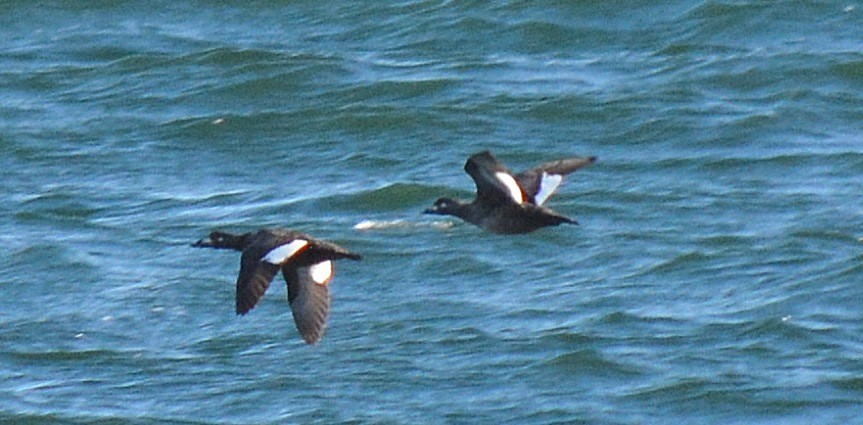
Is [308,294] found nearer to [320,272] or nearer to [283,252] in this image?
[320,272]

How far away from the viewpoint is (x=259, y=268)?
9.82 m

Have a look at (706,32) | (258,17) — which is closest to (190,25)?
(258,17)

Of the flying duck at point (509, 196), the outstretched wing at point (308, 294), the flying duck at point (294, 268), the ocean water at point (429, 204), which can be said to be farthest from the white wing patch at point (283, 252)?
the ocean water at point (429, 204)

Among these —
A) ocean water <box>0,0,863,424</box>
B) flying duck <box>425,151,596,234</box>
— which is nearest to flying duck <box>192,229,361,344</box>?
flying duck <box>425,151,596,234</box>

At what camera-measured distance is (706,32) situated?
61.5ft

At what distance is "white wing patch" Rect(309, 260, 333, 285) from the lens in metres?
10.6

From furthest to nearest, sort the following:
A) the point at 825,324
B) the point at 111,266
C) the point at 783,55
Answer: the point at 783,55 → the point at 111,266 → the point at 825,324

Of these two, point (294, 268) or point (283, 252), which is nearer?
point (283, 252)

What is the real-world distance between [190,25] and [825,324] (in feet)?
28.5

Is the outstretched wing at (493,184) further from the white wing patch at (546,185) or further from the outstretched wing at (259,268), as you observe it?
the outstretched wing at (259,268)

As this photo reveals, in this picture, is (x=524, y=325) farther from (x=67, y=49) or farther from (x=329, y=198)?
(x=67, y=49)

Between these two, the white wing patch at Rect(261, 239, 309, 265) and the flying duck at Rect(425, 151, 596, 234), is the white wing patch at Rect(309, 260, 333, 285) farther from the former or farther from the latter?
the flying duck at Rect(425, 151, 596, 234)

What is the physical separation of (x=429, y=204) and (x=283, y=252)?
5.25m

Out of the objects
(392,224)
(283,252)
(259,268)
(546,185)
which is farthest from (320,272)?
(392,224)
